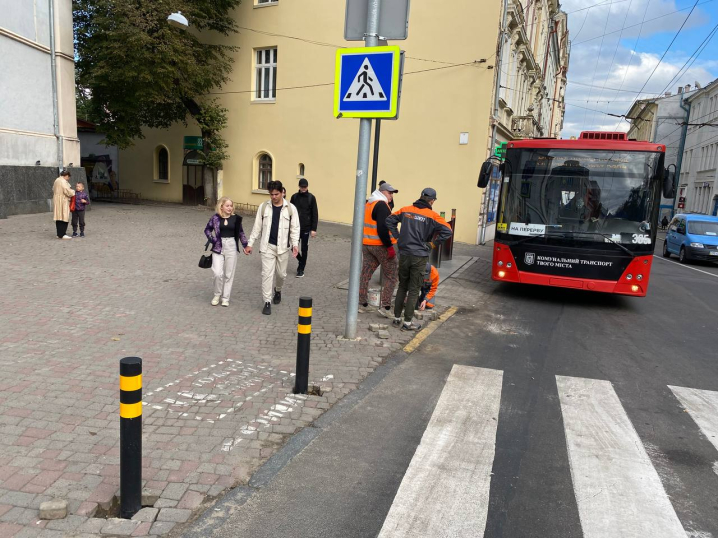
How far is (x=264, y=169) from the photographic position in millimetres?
24484

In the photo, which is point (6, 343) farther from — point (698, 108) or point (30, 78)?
point (698, 108)

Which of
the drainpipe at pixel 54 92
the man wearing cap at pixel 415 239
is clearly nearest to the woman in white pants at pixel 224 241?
the man wearing cap at pixel 415 239

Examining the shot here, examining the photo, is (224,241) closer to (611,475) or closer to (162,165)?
(611,475)

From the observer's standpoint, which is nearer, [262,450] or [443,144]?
[262,450]

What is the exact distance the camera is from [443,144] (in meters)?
19.8

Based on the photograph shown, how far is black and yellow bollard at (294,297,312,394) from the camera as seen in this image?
185 inches

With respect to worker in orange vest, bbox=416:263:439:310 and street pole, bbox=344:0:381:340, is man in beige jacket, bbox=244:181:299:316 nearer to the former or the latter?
street pole, bbox=344:0:381:340

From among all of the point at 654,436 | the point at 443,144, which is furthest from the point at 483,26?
the point at 654,436

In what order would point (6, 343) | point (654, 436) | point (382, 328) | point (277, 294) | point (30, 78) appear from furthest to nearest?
point (30, 78) < point (277, 294) < point (382, 328) < point (6, 343) < point (654, 436)

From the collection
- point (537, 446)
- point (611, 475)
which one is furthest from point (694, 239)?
point (611, 475)

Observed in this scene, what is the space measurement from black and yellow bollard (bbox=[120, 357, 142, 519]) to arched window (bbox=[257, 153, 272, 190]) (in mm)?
21898

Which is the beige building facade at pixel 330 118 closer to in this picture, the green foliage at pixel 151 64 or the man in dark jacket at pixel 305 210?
the green foliage at pixel 151 64

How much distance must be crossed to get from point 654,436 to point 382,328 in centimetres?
350

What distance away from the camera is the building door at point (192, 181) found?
26.2 m
